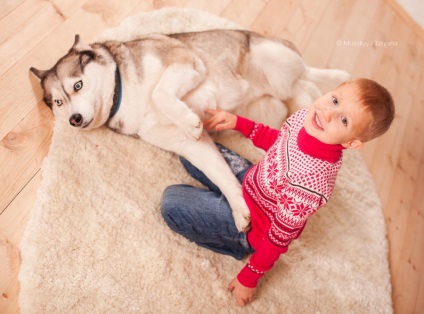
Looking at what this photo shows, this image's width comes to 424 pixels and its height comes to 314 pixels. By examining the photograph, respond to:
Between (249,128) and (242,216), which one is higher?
(249,128)

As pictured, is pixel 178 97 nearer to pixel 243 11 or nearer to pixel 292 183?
pixel 292 183

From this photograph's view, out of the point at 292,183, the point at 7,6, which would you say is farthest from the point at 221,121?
the point at 7,6

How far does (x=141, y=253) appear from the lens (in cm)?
187

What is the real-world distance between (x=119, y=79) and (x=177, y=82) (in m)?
0.31

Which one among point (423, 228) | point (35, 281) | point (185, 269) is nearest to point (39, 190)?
point (35, 281)

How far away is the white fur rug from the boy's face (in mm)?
906

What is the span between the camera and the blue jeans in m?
1.82

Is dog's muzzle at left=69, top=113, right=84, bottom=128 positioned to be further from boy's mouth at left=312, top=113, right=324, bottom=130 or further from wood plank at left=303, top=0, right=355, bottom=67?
→ wood plank at left=303, top=0, right=355, bottom=67

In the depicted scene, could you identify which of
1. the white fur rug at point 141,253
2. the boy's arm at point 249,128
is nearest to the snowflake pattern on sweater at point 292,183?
the boy's arm at point 249,128

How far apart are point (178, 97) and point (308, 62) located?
1.36 m

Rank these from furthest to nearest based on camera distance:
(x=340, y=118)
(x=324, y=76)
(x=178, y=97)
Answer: (x=324, y=76) → (x=178, y=97) → (x=340, y=118)

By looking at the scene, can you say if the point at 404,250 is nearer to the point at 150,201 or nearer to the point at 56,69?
the point at 150,201

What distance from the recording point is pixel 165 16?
2.59 metres

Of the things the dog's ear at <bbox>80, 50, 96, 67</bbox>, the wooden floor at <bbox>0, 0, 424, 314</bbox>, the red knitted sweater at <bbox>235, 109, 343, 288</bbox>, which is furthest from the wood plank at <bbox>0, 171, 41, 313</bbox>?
the red knitted sweater at <bbox>235, 109, 343, 288</bbox>
